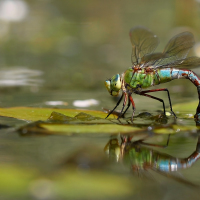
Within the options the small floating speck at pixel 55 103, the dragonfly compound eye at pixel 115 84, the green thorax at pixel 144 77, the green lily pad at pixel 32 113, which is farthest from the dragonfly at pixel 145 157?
the small floating speck at pixel 55 103

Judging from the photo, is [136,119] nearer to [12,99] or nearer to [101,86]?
[12,99]

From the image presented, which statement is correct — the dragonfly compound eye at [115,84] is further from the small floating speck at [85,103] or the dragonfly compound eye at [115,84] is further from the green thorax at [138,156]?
the green thorax at [138,156]

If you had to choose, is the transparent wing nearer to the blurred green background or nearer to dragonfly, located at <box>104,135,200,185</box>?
dragonfly, located at <box>104,135,200,185</box>

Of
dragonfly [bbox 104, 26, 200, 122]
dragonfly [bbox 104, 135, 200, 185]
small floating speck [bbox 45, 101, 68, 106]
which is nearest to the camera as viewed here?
dragonfly [bbox 104, 135, 200, 185]

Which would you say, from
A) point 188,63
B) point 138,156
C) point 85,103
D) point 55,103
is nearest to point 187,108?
point 188,63

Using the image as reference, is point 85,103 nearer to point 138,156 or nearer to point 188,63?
point 188,63

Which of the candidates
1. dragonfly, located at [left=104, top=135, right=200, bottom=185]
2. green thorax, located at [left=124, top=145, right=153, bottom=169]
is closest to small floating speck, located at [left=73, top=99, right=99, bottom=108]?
dragonfly, located at [left=104, top=135, right=200, bottom=185]

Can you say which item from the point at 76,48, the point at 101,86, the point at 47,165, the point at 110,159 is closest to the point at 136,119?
the point at 110,159
